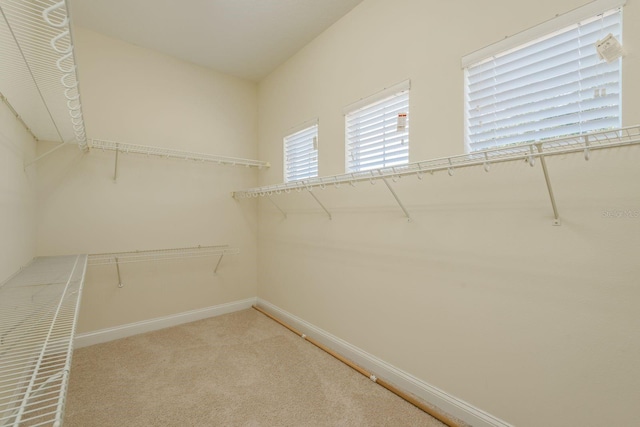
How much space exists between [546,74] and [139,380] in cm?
292

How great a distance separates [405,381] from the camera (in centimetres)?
180

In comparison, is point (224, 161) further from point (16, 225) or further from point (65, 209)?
point (16, 225)

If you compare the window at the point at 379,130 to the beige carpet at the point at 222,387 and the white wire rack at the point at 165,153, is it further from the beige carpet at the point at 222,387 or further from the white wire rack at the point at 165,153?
the beige carpet at the point at 222,387

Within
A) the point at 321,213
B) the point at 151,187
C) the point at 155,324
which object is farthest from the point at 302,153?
Answer: the point at 155,324

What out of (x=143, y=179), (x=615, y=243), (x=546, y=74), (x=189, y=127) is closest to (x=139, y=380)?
(x=143, y=179)

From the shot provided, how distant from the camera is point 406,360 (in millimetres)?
1811

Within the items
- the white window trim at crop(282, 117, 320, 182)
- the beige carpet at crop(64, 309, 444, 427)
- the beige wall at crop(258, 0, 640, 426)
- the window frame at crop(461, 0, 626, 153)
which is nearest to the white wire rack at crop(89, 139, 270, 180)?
the white window trim at crop(282, 117, 320, 182)

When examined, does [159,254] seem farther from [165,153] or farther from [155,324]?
[165,153]

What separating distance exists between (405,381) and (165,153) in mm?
2679

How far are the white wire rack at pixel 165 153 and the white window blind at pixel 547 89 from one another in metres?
2.23

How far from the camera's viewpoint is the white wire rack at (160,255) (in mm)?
2482

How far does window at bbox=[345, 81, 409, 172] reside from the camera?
1.84m

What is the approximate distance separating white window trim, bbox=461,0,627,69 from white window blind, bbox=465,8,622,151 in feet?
0.07

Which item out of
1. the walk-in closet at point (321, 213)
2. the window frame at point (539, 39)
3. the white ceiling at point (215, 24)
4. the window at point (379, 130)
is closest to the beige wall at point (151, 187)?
the walk-in closet at point (321, 213)
